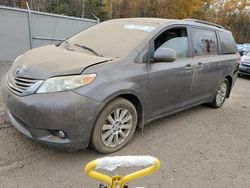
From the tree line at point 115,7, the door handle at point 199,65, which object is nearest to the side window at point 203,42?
the door handle at point 199,65

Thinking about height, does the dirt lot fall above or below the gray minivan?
below

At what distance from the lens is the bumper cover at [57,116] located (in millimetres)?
2762

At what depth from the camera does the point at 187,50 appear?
4281 millimetres

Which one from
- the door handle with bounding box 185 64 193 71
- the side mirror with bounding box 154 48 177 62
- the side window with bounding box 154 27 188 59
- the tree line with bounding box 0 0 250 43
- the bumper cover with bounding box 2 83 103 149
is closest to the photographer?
the bumper cover with bounding box 2 83 103 149

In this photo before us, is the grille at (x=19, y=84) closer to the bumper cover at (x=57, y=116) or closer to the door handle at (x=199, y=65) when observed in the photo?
the bumper cover at (x=57, y=116)

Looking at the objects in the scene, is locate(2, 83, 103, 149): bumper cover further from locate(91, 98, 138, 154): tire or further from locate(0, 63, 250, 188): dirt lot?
locate(0, 63, 250, 188): dirt lot

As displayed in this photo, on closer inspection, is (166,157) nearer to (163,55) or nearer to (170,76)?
(170,76)

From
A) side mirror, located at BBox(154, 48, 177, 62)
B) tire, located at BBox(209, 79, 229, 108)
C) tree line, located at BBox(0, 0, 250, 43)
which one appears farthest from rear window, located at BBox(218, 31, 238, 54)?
tree line, located at BBox(0, 0, 250, 43)

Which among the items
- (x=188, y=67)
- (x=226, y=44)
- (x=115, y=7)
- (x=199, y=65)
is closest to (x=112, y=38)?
(x=188, y=67)

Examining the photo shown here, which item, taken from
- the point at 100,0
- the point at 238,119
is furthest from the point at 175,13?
the point at 238,119

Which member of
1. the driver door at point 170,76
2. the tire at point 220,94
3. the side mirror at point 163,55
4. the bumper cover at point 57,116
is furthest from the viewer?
the tire at point 220,94

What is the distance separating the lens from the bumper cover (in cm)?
276

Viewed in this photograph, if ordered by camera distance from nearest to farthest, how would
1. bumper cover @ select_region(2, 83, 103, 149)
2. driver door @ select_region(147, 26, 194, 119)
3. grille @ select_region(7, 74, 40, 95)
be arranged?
bumper cover @ select_region(2, 83, 103, 149)
grille @ select_region(7, 74, 40, 95)
driver door @ select_region(147, 26, 194, 119)

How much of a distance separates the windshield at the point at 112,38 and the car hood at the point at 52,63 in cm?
27
